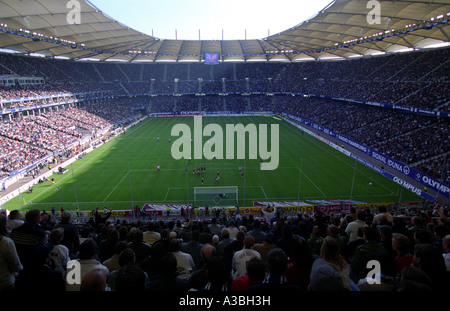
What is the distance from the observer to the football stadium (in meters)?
4.54

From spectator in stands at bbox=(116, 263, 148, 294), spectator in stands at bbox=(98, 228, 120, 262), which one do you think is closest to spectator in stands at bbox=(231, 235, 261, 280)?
spectator in stands at bbox=(116, 263, 148, 294)

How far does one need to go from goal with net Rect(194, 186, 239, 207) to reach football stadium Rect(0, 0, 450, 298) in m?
0.20

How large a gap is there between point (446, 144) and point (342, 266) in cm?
3404

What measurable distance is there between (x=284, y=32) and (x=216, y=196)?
4552 centimetres

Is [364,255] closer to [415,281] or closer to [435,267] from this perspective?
[435,267]

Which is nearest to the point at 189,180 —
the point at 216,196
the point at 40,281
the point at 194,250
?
the point at 216,196

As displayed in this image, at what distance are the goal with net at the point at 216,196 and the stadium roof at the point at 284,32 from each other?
28598mm

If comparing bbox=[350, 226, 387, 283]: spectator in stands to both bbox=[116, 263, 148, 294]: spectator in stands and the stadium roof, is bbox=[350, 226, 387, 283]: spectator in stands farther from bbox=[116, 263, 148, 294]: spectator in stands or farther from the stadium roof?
the stadium roof

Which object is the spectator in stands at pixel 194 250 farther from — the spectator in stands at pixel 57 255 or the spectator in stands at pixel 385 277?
the spectator in stands at pixel 385 277

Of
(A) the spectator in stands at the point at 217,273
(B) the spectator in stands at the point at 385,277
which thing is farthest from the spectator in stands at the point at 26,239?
(B) the spectator in stands at the point at 385,277

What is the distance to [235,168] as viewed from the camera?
35188 mm

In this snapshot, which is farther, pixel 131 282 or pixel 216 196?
pixel 216 196
